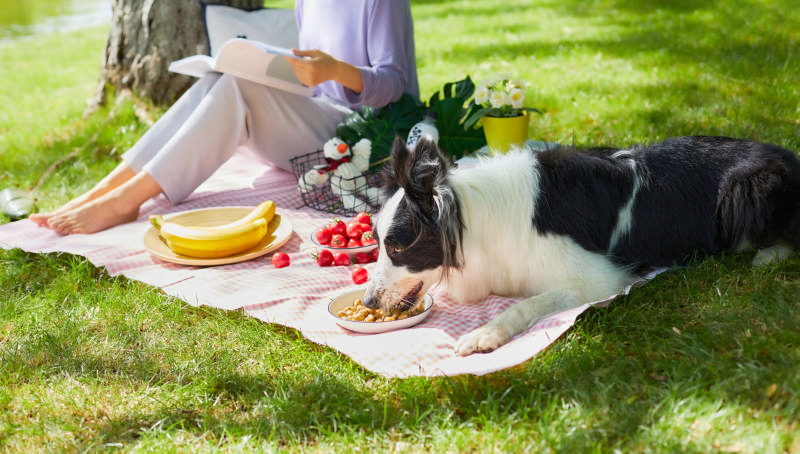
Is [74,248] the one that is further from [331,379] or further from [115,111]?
[115,111]

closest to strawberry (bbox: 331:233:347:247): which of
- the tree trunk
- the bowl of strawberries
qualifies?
the bowl of strawberries

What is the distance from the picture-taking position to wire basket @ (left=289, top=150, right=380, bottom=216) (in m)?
3.97

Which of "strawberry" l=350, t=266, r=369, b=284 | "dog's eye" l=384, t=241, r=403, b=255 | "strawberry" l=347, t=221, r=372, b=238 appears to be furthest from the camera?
"strawberry" l=347, t=221, r=372, b=238

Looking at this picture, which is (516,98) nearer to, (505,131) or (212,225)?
(505,131)

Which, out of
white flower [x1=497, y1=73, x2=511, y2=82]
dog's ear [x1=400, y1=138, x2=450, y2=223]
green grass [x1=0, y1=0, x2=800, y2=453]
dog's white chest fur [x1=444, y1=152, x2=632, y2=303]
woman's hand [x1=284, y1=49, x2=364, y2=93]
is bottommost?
green grass [x1=0, y1=0, x2=800, y2=453]

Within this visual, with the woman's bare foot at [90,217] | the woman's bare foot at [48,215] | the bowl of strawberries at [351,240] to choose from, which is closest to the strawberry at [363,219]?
the bowl of strawberries at [351,240]

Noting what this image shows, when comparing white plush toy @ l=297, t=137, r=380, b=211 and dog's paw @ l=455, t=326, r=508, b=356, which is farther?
white plush toy @ l=297, t=137, r=380, b=211

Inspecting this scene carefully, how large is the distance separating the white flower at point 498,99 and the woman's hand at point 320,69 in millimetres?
822

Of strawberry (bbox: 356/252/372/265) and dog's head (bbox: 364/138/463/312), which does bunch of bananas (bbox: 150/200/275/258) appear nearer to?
strawberry (bbox: 356/252/372/265)

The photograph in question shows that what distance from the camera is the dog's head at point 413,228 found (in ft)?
7.84

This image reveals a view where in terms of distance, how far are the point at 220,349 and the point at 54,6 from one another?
21746 mm

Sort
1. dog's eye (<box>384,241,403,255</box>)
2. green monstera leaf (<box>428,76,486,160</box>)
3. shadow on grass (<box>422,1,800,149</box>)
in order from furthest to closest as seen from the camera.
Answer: shadow on grass (<box>422,1,800,149</box>) → green monstera leaf (<box>428,76,486,160</box>) → dog's eye (<box>384,241,403,255</box>)

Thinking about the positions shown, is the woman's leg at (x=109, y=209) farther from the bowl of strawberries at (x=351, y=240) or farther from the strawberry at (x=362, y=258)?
the strawberry at (x=362, y=258)

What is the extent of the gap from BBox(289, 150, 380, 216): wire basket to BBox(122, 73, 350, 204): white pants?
280 millimetres
